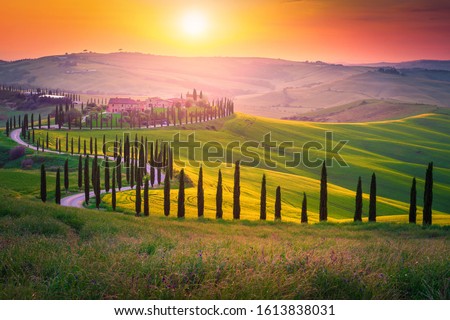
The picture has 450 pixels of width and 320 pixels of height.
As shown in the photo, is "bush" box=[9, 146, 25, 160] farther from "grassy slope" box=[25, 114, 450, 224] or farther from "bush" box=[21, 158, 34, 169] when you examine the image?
"grassy slope" box=[25, 114, 450, 224]

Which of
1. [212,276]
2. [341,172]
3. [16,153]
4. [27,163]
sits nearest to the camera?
[212,276]

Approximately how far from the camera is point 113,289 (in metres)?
8.05

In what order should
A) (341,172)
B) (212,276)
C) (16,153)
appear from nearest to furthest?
(212,276) < (16,153) < (341,172)

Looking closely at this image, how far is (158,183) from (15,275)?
75287 millimetres

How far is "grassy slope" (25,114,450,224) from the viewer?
7638 cm

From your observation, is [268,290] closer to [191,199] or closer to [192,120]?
[191,199]

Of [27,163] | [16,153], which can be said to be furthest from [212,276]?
[16,153]

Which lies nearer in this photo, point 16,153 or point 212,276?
point 212,276

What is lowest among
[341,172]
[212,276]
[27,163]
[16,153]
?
[341,172]

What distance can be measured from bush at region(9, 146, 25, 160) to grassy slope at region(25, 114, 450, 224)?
29035mm

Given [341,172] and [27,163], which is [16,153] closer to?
[27,163]

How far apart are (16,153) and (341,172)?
296ft

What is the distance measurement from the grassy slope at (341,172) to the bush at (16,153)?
29.0 m

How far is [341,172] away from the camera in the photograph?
423 ft
